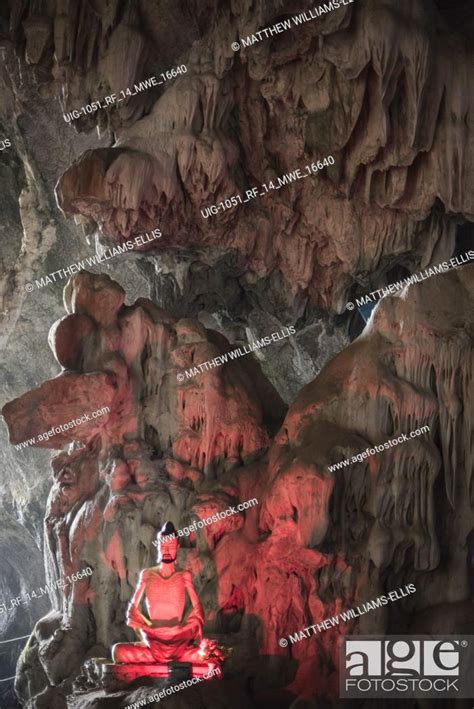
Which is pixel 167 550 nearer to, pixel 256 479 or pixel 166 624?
pixel 166 624

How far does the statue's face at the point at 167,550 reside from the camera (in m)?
7.29

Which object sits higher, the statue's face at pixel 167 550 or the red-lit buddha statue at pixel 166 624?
the statue's face at pixel 167 550

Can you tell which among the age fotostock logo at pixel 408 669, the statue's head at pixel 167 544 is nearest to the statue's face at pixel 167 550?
the statue's head at pixel 167 544

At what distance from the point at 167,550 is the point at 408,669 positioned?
6.36 ft

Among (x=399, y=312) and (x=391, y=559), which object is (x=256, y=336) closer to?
(x=399, y=312)

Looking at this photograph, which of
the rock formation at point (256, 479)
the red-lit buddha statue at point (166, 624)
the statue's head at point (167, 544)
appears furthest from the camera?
the rock formation at point (256, 479)

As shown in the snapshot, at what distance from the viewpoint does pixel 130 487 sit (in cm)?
837

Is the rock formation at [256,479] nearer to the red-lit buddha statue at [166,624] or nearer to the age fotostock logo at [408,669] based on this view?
the age fotostock logo at [408,669]

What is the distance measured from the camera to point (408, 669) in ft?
24.0

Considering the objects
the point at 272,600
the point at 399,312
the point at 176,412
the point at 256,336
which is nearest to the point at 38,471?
the point at 256,336

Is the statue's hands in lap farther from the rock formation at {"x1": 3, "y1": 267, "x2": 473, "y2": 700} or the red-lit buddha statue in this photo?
the rock formation at {"x1": 3, "y1": 267, "x2": 473, "y2": 700}

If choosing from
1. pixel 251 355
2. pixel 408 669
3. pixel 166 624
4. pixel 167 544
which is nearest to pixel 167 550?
pixel 167 544

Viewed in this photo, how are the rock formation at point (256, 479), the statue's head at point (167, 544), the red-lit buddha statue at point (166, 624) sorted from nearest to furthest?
the red-lit buddha statue at point (166, 624)
the statue's head at point (167, 544)
the rock formation at point (256, 479)

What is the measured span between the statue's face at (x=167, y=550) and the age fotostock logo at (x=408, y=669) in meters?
1.42
